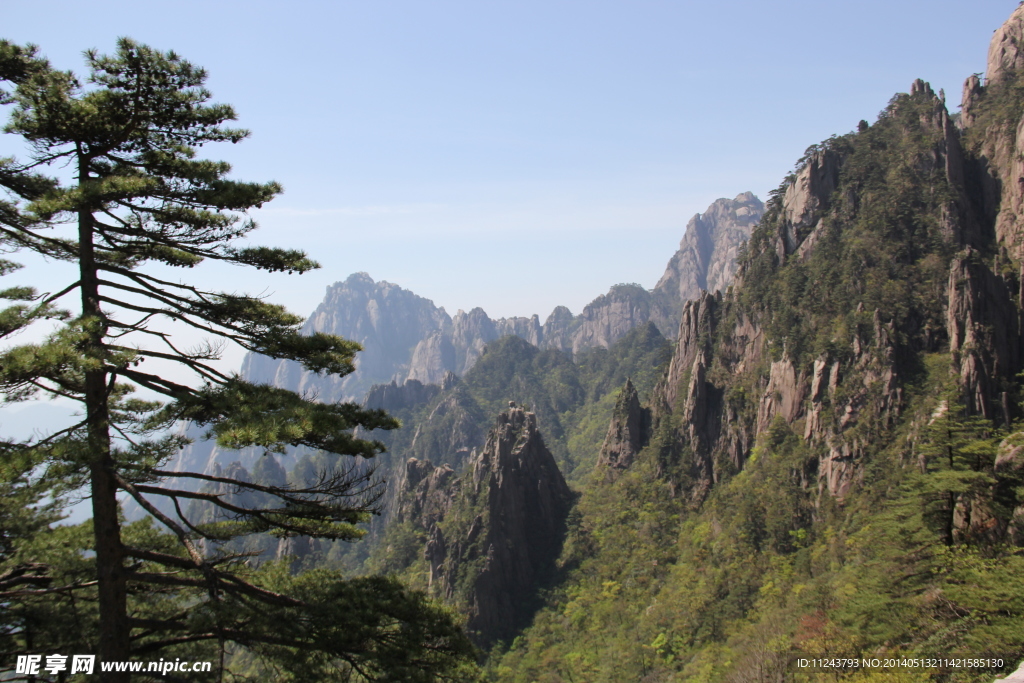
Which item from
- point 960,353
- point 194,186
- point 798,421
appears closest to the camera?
point 194,186

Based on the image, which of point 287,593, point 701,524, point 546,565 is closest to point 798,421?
point 701,524

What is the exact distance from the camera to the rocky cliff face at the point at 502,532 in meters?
Answer: 54.1

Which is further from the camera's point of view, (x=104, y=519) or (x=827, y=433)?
(x=827, y=433)

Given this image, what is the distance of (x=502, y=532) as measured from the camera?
57.6m

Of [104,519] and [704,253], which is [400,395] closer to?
[704,253]

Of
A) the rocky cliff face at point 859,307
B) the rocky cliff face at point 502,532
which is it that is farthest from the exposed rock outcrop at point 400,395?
the rocky cliff face at point 859,307

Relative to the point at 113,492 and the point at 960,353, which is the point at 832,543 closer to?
the point at 960,353

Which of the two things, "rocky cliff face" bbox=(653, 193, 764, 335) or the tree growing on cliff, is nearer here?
the tree growing on cliff

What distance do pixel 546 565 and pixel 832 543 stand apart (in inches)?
1109

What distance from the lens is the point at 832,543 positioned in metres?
39.2

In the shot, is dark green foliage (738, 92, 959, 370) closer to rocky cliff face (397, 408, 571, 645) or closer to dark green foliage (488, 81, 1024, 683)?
dark green foliage (488, 81, 1024, 683)

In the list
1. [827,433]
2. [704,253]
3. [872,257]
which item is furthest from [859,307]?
[704,253]

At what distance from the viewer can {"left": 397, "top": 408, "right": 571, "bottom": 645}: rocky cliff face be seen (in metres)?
54.1

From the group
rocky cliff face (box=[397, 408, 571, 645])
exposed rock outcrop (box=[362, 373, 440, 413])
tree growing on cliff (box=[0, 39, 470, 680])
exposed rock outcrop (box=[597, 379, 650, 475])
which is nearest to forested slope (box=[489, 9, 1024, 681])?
exposed rock outcrop (box=[597, 379, 650, 475])
